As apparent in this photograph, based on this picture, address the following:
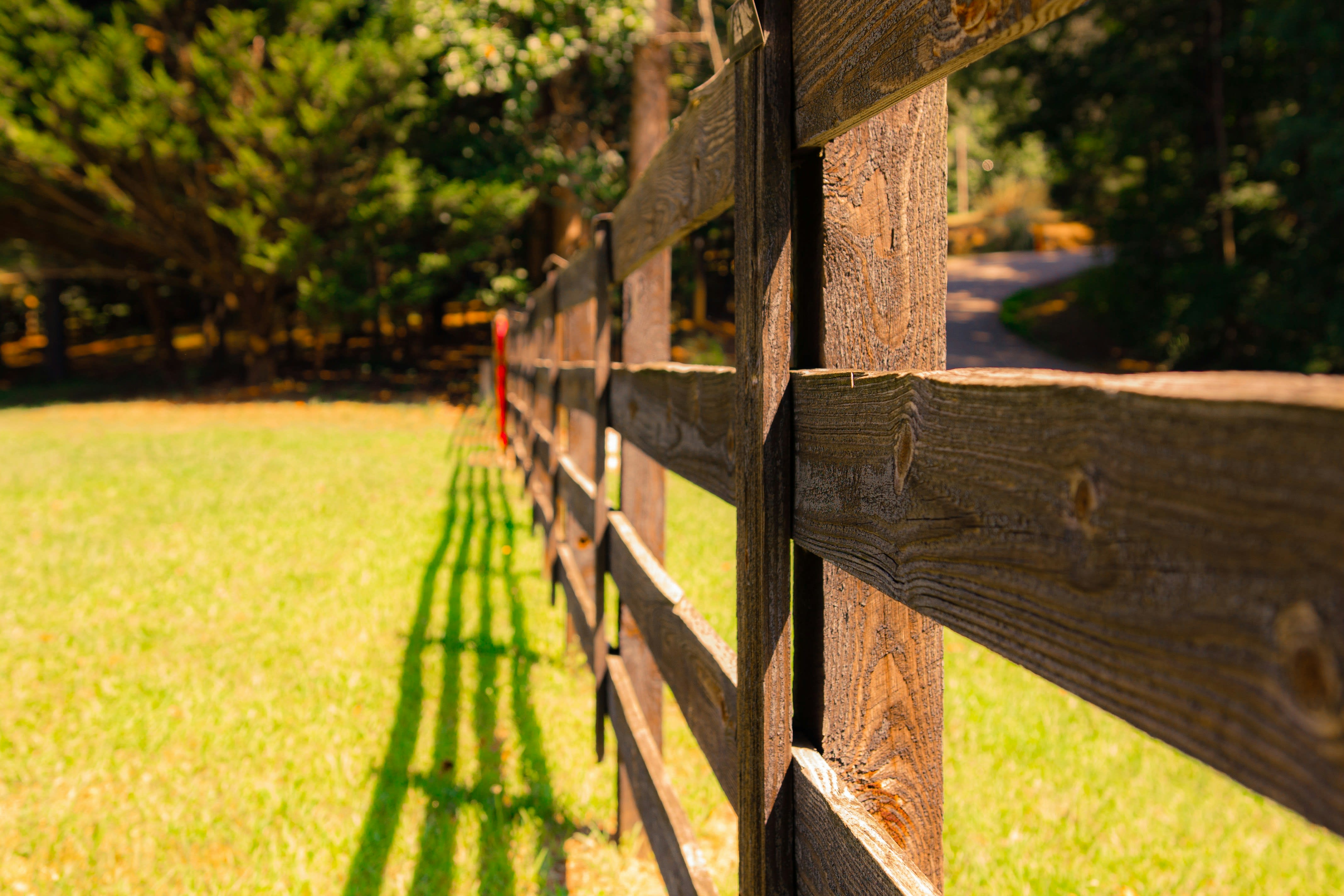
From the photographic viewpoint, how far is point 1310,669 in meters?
0.55

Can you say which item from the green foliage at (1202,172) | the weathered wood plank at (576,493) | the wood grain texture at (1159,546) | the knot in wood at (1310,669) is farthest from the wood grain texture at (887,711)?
the green foliage at (1202,172)

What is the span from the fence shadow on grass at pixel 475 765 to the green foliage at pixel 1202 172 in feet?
46.7

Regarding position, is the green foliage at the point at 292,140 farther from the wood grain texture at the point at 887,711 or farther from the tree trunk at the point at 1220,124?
the wood grain texture at the point at 887,711

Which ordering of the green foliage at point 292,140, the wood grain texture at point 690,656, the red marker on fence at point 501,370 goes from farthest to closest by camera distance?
the green foliage at point 292,140 → the red marker on fence at point 501,370 → the wood grain texture at point 690,656

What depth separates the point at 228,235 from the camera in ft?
65.1

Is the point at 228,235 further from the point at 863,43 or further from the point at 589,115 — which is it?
the point at 863,43

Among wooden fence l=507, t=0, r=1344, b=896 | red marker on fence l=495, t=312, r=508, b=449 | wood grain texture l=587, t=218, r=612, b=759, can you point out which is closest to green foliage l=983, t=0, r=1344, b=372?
red marker on fence l=495, t=312, r=508, b=449

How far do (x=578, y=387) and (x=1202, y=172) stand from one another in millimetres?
18561

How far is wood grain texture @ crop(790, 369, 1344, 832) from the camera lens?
552 mm

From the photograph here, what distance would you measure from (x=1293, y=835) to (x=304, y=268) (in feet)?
59.8

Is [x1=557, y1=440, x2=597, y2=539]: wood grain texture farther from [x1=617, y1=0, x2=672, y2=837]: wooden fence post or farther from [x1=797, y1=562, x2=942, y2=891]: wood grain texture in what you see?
[x1=797, y1=562, x2=942, y2=891]: wood grain texture

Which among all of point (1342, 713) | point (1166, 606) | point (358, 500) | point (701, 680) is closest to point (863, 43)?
point (1166, 606)

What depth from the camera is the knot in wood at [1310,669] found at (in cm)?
54

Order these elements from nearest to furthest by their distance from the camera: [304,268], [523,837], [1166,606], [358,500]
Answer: [1166,606]
[523,837]
[358,500]
[304,268]
